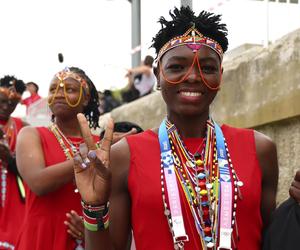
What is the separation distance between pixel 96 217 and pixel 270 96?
9.52 feet

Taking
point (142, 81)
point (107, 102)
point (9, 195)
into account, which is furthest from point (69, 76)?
point (107, 102)

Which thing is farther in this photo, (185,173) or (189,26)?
(189,26)

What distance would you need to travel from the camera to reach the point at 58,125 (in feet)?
15.3

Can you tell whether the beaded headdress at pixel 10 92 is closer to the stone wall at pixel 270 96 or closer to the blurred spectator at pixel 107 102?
the stone wall at pixel 270 96

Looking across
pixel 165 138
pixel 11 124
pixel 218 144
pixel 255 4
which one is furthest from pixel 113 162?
pixel 255 4

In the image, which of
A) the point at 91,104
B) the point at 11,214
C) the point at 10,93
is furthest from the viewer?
the point at 10,93

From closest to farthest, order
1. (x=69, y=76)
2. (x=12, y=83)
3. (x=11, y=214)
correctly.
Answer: (x=69, y=76) → (x=11, y=214) → (x=12, y=83)

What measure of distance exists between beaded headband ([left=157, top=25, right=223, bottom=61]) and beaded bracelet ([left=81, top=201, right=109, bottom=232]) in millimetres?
794

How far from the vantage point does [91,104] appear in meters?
5.07

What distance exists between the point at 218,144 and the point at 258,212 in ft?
1.18

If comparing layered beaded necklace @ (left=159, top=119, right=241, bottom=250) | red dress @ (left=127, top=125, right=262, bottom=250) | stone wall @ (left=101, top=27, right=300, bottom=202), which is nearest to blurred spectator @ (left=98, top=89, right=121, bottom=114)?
stone wall @ (left=101, top=27, right=300, bottom=202)

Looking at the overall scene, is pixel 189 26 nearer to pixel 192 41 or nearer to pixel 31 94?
pixel 192 41

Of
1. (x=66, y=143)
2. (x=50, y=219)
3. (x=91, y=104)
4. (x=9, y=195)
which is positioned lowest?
(x=9, y=195)

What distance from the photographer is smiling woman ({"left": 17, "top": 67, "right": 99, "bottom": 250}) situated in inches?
165
